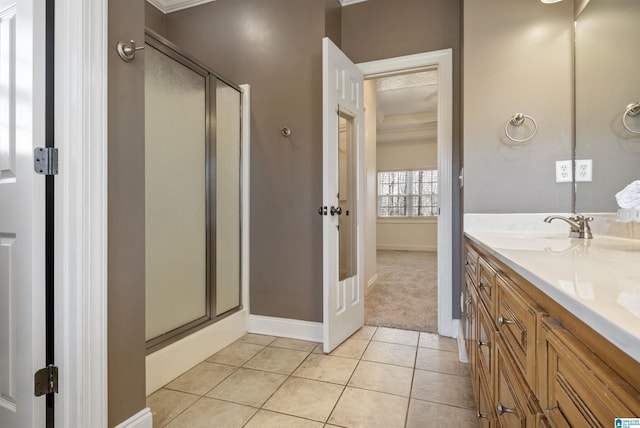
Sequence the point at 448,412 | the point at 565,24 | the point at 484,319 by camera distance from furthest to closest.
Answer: the point at 565,24, the point at 448,412, the point at 484,319

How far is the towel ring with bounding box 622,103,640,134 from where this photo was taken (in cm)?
140

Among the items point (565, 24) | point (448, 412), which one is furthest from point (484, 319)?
point (565, 24)

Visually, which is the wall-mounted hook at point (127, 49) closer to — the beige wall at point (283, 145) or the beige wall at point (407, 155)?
the beige wall at point (283, 145)

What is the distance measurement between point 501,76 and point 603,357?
2107mm

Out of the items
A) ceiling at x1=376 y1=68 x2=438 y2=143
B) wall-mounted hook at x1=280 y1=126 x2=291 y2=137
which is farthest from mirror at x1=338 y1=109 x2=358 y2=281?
ceiling at x1=376 y1=68 x2=438 y2=143

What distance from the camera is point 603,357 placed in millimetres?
385

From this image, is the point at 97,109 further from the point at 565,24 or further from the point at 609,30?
the point at 565,24

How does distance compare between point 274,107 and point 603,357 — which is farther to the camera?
point 274,107

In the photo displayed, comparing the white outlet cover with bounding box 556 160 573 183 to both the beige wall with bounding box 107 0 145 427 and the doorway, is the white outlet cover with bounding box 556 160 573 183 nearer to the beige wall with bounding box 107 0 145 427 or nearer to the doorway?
the doorway

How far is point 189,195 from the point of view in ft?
6.90

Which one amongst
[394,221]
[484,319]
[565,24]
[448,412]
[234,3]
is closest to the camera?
[484,319]

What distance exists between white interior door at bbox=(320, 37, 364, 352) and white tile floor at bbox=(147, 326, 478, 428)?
→ 0.28m

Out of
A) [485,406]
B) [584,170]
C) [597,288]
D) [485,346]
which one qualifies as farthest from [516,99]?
[597,288]

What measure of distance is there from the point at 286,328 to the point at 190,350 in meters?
0.77
